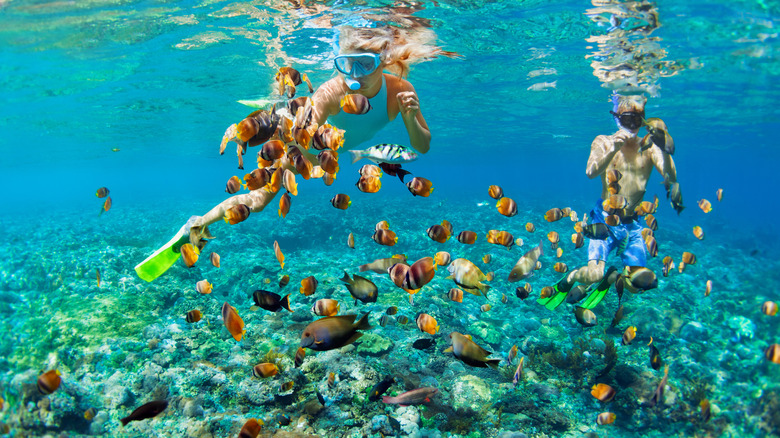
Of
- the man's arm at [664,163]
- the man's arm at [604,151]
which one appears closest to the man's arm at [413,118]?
the man's arm at [604,151]

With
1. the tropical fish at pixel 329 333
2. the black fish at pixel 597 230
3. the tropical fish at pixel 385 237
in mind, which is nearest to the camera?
the tropical fish at pixel 329 333

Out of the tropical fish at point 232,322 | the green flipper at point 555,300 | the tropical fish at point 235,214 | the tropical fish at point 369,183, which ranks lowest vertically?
the green flipper at point 555,300

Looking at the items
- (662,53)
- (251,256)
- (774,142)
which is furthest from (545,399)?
(774,142)

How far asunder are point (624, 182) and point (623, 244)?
1375mm

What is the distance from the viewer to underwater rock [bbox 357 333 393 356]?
6.73 meters

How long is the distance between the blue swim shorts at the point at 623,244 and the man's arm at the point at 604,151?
0.92 meters

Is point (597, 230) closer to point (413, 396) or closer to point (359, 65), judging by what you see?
point (413, 396)

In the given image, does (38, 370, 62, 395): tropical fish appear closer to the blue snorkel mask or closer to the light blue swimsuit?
the light blue swimsuit

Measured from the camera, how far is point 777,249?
25000 millimetres

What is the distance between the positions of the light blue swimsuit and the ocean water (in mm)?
3704

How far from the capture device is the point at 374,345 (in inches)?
271

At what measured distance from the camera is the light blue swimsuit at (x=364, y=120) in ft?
18.1

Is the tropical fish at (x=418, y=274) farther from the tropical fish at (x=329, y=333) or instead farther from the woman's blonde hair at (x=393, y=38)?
the woman's blonde hair at (x=393, y=38)

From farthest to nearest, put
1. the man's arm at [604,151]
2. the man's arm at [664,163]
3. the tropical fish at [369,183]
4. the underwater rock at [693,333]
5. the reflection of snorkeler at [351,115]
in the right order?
the underwater rock at [693,333], the man's arm at [604,151], the man's arm at [664,163], the reflection of snorkeler at [351,115], the tropical fish at [369,183]
